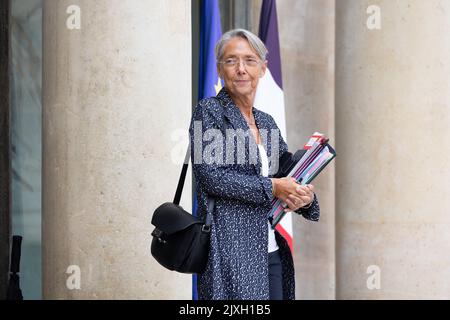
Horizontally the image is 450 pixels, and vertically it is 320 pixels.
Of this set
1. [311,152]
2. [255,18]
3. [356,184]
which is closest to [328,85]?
[255,18]

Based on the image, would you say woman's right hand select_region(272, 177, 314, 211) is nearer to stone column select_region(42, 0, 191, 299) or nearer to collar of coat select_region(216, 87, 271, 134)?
collar of coat select_region(216, 87, 271, 134)

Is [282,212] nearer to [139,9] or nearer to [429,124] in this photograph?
[139,9]

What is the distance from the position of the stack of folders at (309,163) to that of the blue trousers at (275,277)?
16 centimetres

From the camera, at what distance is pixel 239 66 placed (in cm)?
406

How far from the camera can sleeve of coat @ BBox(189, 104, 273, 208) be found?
3.85 m

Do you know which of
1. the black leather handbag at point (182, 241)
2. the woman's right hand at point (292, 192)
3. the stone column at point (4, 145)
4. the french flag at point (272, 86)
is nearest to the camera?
the black leather handbag at point (182, 241)

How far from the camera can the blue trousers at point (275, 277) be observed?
162 inches

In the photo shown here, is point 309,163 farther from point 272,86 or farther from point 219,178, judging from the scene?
point 272,86

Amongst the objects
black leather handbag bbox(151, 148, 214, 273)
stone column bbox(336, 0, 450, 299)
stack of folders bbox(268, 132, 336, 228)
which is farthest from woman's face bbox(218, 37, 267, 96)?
stone column bbox(336, 0, 450, 299)

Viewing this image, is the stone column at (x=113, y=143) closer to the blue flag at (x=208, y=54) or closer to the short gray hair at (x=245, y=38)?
the short gray hair at (x=245, y=38)

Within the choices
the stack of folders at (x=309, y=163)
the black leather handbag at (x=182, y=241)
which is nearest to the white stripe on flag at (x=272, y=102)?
the stack of folders at (x=309, y=163)

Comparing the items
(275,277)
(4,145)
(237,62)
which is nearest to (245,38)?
(237,62)

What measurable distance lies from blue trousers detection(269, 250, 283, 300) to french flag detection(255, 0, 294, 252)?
2649 millimetres

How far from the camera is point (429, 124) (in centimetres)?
636
